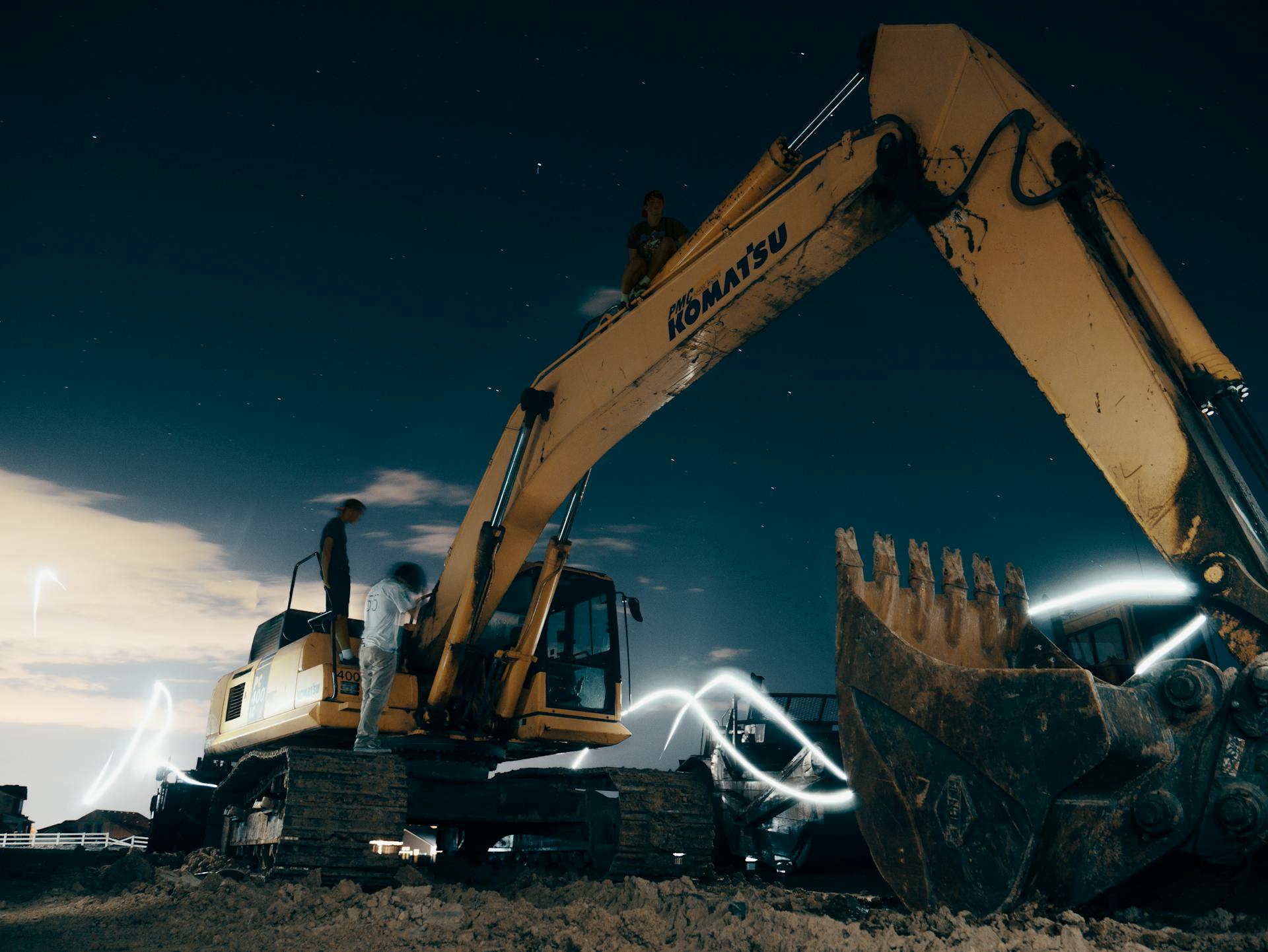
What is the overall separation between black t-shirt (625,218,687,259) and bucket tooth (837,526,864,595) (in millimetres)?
3406

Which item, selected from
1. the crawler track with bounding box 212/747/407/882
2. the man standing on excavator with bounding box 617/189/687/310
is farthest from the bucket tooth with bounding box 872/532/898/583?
the crawler track with bounding box 212/747/407/882

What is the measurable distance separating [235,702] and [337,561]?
266cm

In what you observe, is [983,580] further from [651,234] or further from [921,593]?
[651,234]

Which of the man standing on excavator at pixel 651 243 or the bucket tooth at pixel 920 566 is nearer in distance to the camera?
the bucket tooth at pixel 920 566

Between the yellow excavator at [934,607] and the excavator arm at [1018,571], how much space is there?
10mm

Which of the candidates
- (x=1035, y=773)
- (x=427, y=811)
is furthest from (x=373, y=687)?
(x=1035, y=773)

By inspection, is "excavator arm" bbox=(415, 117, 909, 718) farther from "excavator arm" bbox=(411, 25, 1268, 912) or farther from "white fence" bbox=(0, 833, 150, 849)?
"white fence" bbox=(0, 833, 150, 849)

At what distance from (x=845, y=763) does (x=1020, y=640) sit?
3.54ft

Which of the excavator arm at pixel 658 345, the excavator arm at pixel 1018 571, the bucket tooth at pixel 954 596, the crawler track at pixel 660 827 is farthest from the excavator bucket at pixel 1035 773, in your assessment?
the crawler track at pixel 660 827

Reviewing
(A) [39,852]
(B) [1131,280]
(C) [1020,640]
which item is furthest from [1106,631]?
(A) [39,852]

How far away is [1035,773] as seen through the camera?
3.07 m

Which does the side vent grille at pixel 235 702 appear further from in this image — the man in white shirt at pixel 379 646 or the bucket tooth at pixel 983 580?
the bucket tooth at pixel 983 580

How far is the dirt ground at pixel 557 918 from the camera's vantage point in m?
2.93

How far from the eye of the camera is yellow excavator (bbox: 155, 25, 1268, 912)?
120 inches
